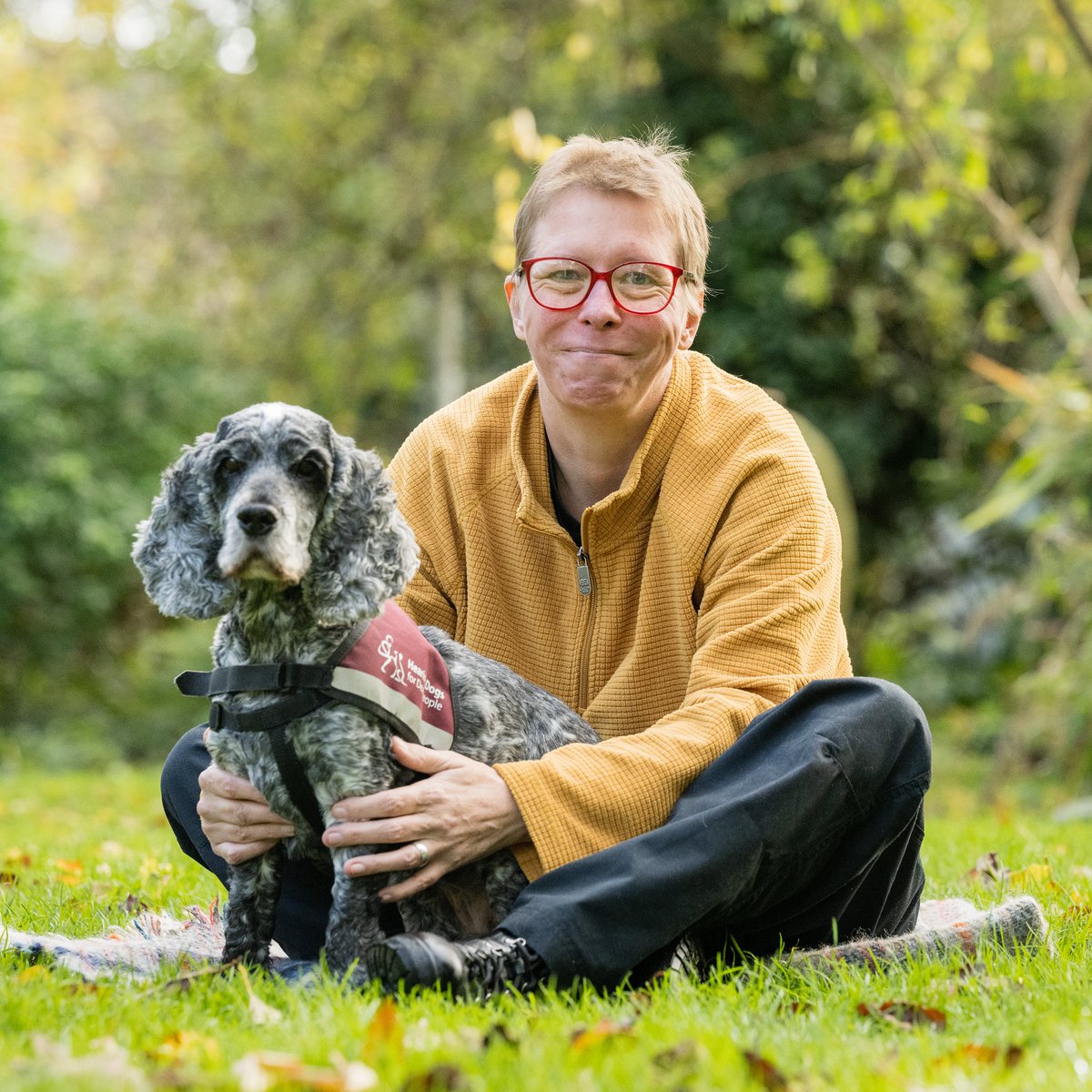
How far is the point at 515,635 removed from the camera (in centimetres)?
376

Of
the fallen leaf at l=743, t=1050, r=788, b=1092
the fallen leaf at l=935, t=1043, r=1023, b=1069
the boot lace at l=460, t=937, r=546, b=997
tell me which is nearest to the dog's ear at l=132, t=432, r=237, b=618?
the boot lace at l=460, t=937, r=546, b=997

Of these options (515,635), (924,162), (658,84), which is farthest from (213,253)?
(515,635)

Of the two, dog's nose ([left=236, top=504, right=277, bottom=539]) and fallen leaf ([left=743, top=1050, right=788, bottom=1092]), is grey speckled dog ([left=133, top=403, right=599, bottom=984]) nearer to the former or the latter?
→ dog's nose ([left=236, top=504, right=277, bottom=539])

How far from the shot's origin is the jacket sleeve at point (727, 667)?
9.86ft

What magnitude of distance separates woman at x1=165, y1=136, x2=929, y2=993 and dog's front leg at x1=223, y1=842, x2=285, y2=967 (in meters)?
0.08

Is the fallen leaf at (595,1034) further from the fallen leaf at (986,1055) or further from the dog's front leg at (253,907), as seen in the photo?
the dog's front leg at (253,907)

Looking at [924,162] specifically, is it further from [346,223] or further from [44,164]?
[44,164]

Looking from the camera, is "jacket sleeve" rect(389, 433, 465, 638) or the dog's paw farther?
"jacket sleeve" rect(389, 433, 465, 638)

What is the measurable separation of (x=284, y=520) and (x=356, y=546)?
225 mm

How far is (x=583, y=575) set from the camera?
12.0 ft

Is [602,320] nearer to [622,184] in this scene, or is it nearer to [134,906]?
[622,184]

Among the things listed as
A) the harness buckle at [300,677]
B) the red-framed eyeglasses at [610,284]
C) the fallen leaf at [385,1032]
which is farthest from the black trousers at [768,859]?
the red-framed eyeglasses at [610,284]

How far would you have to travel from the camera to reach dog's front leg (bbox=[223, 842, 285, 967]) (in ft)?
9.68

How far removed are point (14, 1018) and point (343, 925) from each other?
683 millimetres
